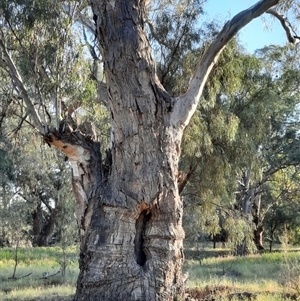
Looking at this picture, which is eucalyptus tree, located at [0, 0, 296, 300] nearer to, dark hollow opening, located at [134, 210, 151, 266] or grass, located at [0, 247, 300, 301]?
dark hollow opening, located at [134, 210, 151, 266]

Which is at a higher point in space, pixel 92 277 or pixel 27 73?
pixel 27 73

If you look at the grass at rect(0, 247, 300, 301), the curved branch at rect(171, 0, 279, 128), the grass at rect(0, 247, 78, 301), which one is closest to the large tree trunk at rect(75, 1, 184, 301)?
the curved branch at rect(171, 0, 279, 128)

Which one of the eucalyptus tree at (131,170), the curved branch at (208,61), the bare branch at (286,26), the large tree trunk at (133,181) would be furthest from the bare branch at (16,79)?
the bare branch at (286,26)

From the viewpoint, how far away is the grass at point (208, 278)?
6.42m

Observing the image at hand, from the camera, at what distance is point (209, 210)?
1012cm

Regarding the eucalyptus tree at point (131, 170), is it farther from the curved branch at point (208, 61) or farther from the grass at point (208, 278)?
the grass at point (208, 278)

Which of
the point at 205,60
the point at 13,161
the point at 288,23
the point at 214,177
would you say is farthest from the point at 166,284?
the point at 13,161

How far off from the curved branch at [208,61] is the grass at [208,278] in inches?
91.2

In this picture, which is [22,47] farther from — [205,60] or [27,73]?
[205,60]

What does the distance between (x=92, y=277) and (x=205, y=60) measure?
116 inches

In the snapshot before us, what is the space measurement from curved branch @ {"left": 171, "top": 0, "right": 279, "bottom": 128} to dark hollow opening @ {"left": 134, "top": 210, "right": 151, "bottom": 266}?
1145mm

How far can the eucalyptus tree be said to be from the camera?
15.5ft

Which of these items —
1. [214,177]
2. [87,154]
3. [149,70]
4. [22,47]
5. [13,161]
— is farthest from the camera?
[13,161]

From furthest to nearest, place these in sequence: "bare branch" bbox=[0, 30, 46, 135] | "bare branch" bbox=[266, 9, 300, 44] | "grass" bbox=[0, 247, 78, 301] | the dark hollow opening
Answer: "grass" bbox=[0, 247, 78, 301] < "bare branch" bbox=[266, 9, 300, 44] < "bare branch" bbox=[0, 30, 46, 135] < the dark hollow opening
